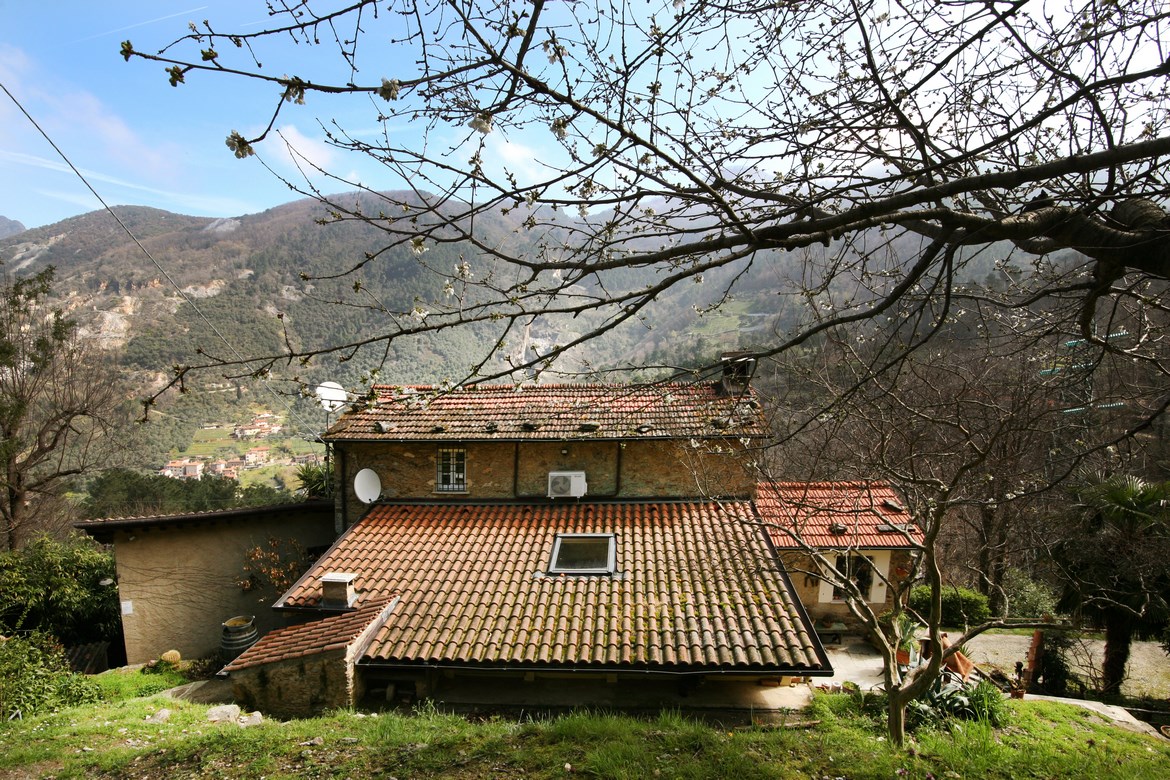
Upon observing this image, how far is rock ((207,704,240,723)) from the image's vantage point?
7344mm

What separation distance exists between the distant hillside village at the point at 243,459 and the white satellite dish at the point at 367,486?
69.3 feet

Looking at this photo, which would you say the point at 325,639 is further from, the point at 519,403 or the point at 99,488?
the point at 99,488

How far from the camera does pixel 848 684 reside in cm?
915

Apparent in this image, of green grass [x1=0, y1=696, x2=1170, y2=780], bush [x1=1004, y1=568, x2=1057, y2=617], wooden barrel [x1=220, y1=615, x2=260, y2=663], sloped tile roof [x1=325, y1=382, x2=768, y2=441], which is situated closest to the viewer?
green grass [x1=0, y1=696, x2=1170, y2=780]

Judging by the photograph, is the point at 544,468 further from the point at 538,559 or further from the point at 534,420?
the point at 538,559

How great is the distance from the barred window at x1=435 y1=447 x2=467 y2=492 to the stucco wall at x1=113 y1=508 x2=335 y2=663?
14.9 feet

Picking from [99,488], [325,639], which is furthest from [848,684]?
[99,488]

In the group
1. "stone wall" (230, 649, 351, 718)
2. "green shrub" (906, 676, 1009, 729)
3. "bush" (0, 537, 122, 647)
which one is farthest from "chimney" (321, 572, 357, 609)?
"green shrub" (906, 676, 1009, 729)

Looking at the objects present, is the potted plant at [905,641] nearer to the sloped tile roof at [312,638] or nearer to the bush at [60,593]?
the sloped tile roof at [312,638]

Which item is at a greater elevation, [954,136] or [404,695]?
[954,136]

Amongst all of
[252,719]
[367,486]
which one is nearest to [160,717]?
[252,719]

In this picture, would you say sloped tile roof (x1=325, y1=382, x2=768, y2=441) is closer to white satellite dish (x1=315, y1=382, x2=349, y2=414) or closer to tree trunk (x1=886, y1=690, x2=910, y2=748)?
tree trunk (x1=886, y1=690, x2=910, y2=748)

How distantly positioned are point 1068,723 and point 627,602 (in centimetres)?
625

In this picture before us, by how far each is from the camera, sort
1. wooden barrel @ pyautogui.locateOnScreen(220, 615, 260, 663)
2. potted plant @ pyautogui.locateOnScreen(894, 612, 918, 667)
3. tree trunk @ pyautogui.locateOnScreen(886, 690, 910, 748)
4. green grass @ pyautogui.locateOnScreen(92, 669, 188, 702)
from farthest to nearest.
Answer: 1. wooden barrel @ pyautogui.locateOnScreen(220, 615, 260, 663)
2. potted plant @ pyautogui.locateOnScreen(894, 612, 918, 667)
3. green grass @ pyautogui.locateOnScreen(92, 669, 188, 702)
4. tree trunk @ pyautogui.locateOnScreen(886, 690, 910, 748)
